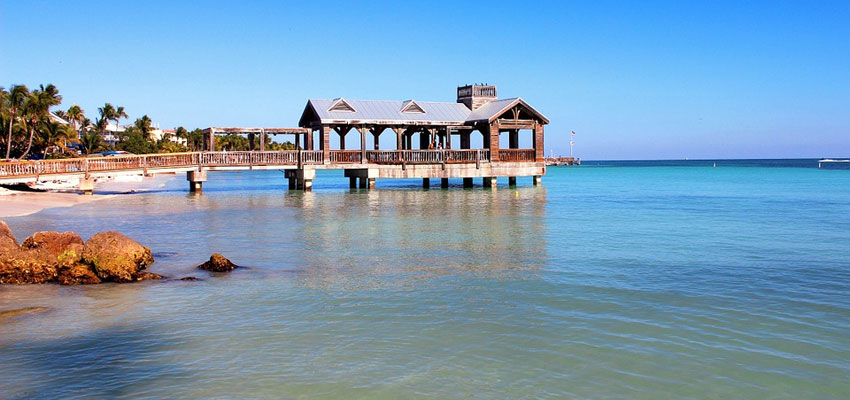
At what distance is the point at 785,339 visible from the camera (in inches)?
319

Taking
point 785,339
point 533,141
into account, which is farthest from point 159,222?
point 533,141

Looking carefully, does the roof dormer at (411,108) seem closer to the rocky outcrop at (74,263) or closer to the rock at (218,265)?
the rock at (218,265)

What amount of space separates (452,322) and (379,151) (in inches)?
1245

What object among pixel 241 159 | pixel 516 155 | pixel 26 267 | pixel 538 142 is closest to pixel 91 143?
pixel 241 159

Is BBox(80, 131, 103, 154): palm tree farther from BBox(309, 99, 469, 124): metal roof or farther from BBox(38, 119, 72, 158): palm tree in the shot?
BBox(309, 99, 469, 124): metal roof

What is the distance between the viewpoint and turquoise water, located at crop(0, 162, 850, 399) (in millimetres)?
6750

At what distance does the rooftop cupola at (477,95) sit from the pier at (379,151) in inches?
2.6

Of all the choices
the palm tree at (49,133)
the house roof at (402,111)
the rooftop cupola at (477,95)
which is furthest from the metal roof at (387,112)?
the palm tree at (49,133)

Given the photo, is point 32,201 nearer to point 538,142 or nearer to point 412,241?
point 412,241

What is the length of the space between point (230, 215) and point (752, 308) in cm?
1907

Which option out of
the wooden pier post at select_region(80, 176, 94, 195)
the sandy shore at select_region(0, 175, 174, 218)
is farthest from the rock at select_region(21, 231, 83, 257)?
the wooden pier post at select_region(80, 176, 94, 195)

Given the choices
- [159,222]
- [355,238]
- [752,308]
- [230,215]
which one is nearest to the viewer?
[752,308]

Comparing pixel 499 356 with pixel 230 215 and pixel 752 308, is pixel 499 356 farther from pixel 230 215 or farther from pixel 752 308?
pixel 230 215

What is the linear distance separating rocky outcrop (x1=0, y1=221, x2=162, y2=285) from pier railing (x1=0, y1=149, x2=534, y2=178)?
24.2 meters
